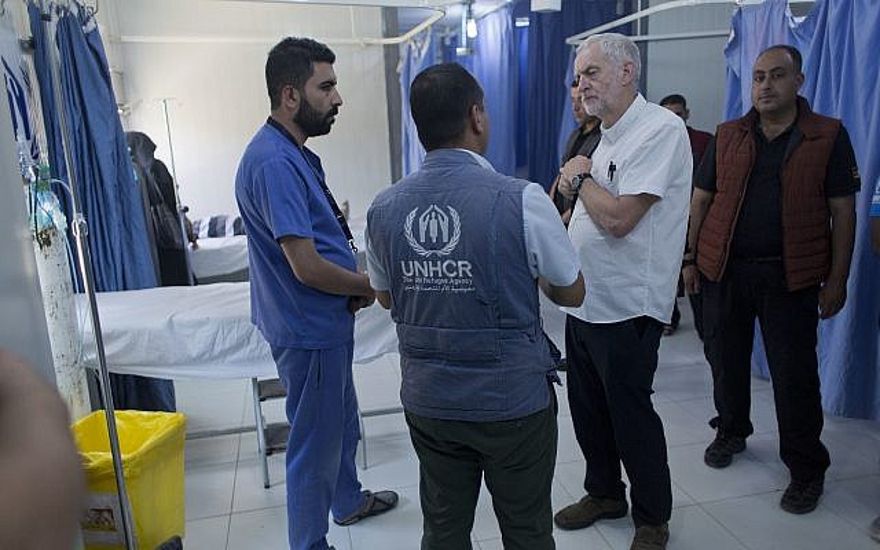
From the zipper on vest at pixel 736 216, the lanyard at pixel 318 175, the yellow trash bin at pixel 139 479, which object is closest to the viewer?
the yellow trash bin at pixel 139 479

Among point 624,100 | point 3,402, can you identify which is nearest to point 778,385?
point 624,100

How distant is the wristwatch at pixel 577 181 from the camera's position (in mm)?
1819

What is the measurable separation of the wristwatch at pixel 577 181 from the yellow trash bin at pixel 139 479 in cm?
128

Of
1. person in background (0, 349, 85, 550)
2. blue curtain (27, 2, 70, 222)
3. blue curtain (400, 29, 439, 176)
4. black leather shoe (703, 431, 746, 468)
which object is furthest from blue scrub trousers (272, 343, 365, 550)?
blue curtain (400, 29, 439, 176)

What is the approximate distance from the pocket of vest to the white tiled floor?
0.97 meters

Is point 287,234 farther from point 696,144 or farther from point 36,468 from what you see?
point 696,144

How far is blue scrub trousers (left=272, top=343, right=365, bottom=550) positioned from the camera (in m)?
1.83

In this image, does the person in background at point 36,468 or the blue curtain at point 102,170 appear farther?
the blue curtain at point 102,170

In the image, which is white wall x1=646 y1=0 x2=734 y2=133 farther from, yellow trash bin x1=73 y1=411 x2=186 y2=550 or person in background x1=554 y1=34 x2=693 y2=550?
yellow trash bin x1=73 y1=411 x2=186 y2=550

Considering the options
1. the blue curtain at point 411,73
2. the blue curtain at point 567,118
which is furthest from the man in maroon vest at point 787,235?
the blue curtain at point 411,73

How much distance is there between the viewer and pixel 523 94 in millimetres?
4891

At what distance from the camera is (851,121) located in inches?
99.2

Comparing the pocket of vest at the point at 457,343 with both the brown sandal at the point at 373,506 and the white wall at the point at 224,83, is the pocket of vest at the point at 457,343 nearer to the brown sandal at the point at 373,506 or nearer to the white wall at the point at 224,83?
the brown sandal at the point at 373,506

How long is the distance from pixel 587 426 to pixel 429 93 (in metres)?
1.23
